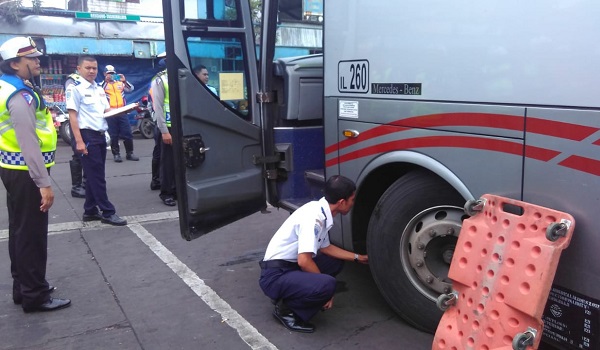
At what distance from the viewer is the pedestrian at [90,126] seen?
580 cm

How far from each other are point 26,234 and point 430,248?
8.81ft

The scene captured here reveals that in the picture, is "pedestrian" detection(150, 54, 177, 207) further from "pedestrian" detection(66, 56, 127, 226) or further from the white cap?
the white cap

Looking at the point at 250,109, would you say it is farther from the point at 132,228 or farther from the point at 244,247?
the point at 132,228

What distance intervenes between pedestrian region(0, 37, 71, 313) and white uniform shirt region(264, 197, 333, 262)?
1.57m

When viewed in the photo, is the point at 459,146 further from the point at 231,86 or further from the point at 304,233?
the point at 231,86

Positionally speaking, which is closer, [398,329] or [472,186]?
[472,186]

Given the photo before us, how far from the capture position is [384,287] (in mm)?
3498

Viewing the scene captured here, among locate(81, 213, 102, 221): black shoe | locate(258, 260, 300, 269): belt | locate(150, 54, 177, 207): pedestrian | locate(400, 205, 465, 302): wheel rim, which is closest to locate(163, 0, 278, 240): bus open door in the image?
locate(258, 260, 300, 269): belt

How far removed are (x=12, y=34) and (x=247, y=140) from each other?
11555mm

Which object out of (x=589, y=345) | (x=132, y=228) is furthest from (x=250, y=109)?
(x=589, y=345)

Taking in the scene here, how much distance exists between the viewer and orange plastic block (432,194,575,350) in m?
2.36

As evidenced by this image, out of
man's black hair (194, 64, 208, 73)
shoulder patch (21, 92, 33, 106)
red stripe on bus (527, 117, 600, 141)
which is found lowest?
red stripe on bus (527, 117, 600, 141)

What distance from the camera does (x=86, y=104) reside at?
19.1 ft

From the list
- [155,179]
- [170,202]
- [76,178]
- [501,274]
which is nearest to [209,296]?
[501,274]
